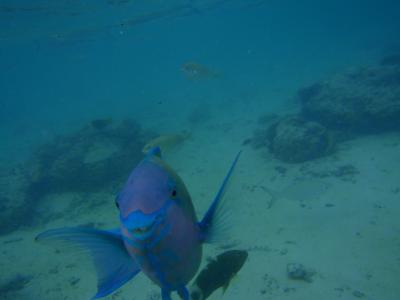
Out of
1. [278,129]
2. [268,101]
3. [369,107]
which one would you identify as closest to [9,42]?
[268,101]

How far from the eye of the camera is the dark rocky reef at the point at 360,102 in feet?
36.1

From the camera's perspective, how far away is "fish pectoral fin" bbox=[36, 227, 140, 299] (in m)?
1.36

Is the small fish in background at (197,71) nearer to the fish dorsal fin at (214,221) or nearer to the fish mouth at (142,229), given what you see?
the fish dorsal fin at (214,221)

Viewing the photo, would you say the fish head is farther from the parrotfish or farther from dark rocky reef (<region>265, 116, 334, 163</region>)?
dark rocky reef (<region>265, 116, 334, 163</region>)

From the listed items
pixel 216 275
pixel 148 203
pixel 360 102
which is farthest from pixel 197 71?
pixel 148 203

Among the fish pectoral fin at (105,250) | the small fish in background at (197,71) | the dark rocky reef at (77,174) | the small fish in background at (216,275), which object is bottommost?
the dark rocky reef at (77,174)

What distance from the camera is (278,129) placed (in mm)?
11484

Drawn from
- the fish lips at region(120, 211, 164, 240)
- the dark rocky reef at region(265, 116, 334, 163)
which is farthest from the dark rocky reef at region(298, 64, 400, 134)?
the fish lips at region(120, 211, 164, 240)

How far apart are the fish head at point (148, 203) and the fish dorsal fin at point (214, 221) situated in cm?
19

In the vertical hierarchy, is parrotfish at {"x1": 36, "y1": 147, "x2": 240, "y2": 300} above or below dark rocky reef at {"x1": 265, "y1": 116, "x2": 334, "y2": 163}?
above

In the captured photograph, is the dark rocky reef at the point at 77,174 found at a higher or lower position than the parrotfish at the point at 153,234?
lower

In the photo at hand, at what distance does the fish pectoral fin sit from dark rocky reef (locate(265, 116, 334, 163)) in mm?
9951

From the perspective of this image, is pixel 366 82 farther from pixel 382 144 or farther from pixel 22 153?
pixel 22 153

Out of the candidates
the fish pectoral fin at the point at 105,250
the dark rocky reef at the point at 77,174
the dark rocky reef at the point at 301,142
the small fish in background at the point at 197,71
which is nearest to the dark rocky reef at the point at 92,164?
the dark rocky reef at the point at 77,174
